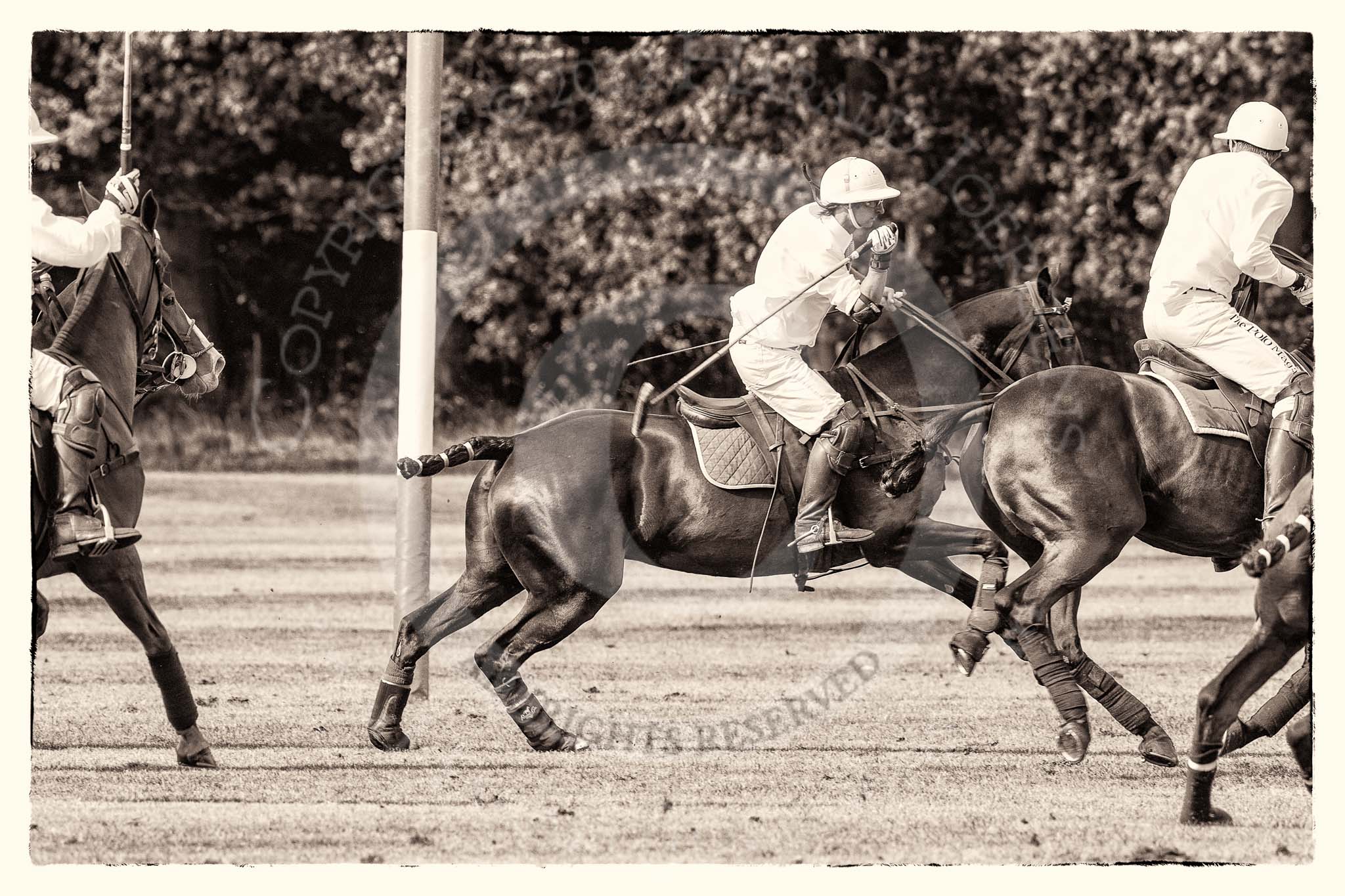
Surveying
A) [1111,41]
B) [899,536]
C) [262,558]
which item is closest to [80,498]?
[899,536]

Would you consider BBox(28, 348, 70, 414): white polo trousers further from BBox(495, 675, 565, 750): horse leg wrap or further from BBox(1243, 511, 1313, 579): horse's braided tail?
BBox(1243, 511, 1313, 579): horse's braided tail

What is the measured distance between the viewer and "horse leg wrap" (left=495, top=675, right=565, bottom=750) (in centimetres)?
825

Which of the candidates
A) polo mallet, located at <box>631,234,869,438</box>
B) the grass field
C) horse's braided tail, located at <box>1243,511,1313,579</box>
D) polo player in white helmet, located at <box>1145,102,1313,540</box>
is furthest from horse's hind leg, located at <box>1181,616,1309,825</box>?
polo mallet, located at <box>631,234,869,438</box>

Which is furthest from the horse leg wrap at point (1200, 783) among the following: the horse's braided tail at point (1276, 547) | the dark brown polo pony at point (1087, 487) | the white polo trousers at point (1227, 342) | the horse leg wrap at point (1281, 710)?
the white polo trousers at point (1227, 342)

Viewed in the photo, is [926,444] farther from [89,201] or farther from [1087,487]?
[89,201]

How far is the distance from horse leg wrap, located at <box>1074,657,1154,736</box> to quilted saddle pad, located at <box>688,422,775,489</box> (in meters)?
1.78

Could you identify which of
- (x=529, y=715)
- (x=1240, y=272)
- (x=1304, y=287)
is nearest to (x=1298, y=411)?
(x=1304, y=287)

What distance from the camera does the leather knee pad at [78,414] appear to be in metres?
7.05

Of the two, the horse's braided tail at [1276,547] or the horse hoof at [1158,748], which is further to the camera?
the horse hoof at [1158,748]

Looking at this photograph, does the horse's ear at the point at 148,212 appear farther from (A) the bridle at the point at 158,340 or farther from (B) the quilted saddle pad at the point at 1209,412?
(B) the quilted saddle pad at the point at 1209,412

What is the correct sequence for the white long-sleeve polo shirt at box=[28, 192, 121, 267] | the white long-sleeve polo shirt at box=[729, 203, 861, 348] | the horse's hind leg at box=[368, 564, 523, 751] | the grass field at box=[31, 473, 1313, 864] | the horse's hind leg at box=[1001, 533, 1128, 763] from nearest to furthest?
the grass field at box=[31, 473, 1313, 864], the white long-sleeve polo shirt at box=[28, 192, 121, 267], the horse's hind leg at box=[1001, 533, 1128, 763], the white long-sleeve polo shirt at box=[729, 203, 861, 348], the horse's hind leg at box=[368, 564, 523, 751]

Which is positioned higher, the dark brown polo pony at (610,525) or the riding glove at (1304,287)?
the riding glove at (1304,287)

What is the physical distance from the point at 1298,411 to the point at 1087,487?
3.43 ft

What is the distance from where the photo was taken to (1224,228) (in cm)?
796
